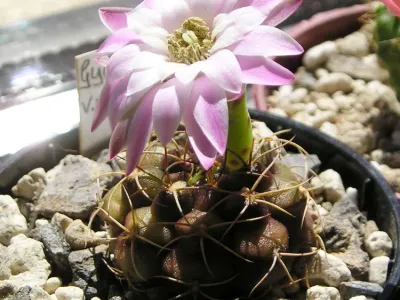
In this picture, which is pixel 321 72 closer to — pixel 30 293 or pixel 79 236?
pixel 79 236

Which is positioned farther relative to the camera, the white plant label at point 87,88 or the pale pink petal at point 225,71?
the white plant label at point 87,88

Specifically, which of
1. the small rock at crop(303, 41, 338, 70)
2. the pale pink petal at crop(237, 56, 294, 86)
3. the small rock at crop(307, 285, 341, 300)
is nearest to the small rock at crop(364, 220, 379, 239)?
the small rock at crop(307, 285, 341, 300)

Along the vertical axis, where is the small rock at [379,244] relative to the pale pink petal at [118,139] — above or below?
below

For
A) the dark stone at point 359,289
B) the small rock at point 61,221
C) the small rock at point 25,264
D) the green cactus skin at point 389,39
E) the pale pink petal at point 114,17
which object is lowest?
the dark stone at point 359,289

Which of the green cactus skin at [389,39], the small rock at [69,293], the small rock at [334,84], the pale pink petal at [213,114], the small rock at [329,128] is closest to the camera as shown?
the pale pink petal at [213,114]

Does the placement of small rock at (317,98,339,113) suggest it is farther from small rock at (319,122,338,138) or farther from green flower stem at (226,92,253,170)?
green flower stem at (226,92,253,170)

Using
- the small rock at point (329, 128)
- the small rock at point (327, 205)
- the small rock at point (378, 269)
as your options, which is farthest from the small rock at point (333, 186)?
the small rock at point (329, 128)

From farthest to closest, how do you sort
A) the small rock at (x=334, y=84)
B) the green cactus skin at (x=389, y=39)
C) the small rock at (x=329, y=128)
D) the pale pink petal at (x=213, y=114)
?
the small rock at (x=334, y=84)
the small rock at (x=329, y=128)
the green cactus skin at (x=389, y=39)
the pale pink petal at (x=213, y=114)

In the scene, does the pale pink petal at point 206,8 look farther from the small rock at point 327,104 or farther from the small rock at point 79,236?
the small rock at point 327,104
